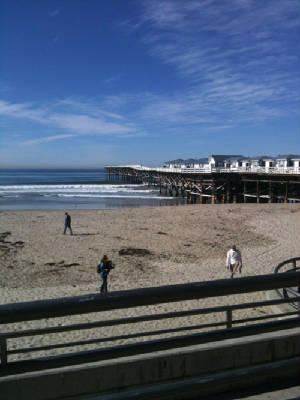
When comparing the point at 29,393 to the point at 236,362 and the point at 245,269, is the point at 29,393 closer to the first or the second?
the point at 236,362

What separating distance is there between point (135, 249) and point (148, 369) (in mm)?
12927

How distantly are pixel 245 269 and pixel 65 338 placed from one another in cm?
738

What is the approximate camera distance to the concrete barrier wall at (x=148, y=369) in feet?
7.48

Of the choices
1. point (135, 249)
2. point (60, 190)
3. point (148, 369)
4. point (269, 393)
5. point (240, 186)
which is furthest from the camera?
point (60, 190)

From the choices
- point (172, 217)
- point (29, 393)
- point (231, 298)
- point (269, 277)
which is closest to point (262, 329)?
point (269, 277)

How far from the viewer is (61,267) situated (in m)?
12.8

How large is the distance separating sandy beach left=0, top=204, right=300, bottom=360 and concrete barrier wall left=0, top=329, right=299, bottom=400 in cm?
452

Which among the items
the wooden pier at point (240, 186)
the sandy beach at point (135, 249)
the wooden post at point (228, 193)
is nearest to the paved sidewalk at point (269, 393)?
the sandy beach at point (135, 249)

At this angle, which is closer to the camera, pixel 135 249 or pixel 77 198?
pixel 135 249

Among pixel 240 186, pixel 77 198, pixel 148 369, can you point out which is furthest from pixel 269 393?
pixel 77 198

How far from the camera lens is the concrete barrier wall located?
2.28m

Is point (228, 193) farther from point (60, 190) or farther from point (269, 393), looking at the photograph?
point (269, 393)

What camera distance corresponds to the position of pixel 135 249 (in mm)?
15578

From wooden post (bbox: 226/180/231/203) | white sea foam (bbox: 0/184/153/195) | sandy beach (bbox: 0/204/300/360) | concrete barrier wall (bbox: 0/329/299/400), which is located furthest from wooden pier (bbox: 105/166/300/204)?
concrete barrier wall (bbox: 0/329/299/400)
